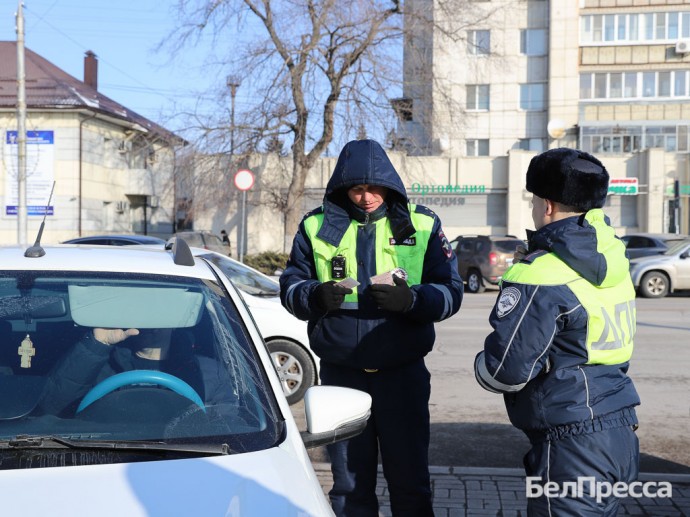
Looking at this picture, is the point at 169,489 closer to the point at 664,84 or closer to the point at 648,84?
the point at 648,84

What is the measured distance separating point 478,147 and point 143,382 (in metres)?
46.6

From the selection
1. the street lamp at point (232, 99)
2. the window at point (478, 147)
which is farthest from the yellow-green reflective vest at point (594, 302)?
the window at point (478, 147)

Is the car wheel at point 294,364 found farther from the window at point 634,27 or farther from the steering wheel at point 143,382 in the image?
the window at point 634,27

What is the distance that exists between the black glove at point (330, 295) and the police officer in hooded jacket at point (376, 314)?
21 mm

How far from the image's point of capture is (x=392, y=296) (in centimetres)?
340

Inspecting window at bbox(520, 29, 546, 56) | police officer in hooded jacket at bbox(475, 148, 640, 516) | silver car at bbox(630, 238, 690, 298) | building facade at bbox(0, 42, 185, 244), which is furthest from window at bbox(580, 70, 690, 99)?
police officer in hooded jacket at bbox(475, 148, 640, 516)

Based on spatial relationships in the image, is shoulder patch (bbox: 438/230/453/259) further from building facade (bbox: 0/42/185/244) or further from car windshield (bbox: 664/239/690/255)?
building facade (bbox: 0/42/185/244)

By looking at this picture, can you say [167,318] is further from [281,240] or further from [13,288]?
[281,240]

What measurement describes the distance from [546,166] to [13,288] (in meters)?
1.97

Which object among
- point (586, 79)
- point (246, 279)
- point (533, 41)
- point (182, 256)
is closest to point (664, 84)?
point (586, 79)

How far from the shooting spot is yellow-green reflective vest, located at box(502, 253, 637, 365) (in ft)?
8.87

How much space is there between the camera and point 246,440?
2629 mm

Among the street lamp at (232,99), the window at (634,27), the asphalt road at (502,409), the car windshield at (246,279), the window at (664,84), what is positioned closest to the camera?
the asphalt road at (502,409)

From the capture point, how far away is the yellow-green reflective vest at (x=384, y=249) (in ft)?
12.0
